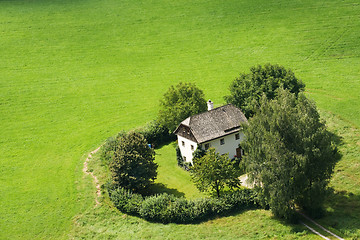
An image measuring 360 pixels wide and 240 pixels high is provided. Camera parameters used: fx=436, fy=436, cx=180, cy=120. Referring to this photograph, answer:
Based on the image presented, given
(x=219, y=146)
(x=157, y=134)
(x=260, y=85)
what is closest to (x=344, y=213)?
(x=219, y=146)

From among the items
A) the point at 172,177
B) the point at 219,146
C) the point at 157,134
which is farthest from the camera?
the point at 157,134

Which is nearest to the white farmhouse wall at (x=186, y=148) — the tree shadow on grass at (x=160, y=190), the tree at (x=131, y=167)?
the tree shadow on grass at (x=160, y=190)

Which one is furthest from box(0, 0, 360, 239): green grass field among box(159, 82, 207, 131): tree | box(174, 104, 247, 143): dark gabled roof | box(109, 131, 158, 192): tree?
box(174, 104, 247, 143): dark gabled roof

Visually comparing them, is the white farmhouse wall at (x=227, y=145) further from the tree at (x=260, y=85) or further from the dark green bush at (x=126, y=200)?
the dark green bush at (x=126, y=200)

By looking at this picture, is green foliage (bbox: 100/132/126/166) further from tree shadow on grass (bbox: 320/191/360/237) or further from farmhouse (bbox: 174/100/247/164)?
tree shadow on grass (bbox: 320/191/360/237)

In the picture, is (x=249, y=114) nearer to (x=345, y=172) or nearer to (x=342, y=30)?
(x=345, y=172)

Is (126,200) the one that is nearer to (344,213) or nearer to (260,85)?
(344,213)

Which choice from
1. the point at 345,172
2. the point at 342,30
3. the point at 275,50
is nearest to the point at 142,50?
the point at 275,50
